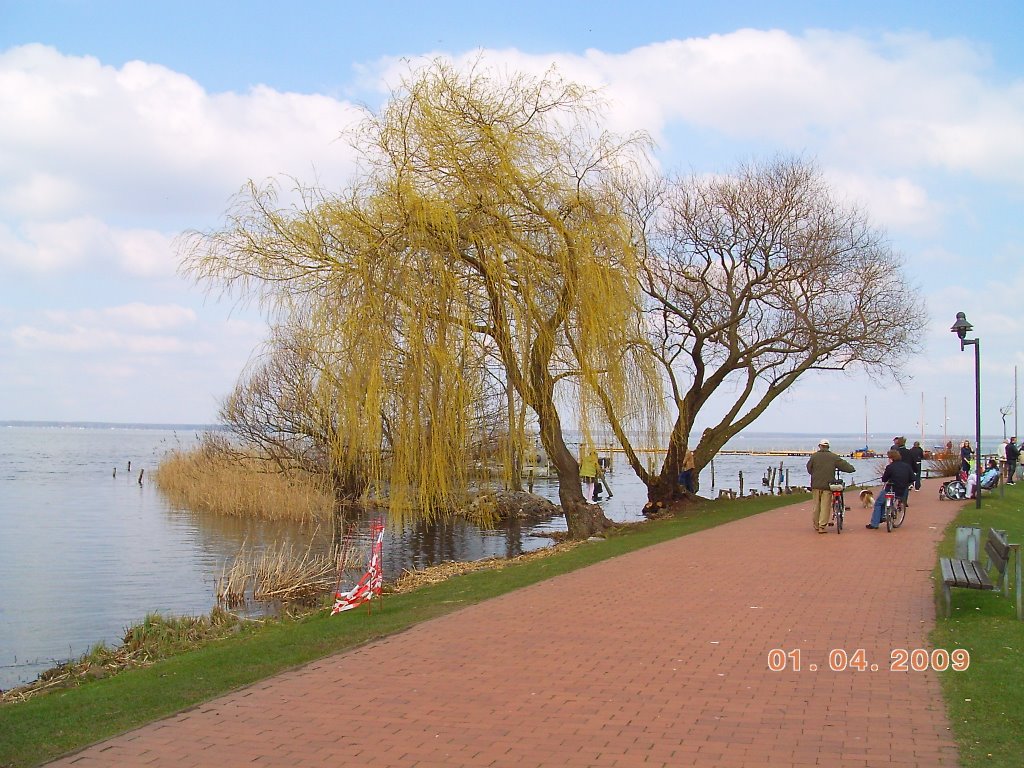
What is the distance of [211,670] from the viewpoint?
864 cm

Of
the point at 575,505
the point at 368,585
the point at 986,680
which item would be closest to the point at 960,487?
the point at 575,505

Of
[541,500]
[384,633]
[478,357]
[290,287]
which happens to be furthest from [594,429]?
[541,500]

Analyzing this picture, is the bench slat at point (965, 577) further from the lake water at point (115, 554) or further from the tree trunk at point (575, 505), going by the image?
the tree trunk at point (575, 505)

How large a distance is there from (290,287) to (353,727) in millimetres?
11188

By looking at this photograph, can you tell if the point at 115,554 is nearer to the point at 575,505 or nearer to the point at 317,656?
the point at 575,505

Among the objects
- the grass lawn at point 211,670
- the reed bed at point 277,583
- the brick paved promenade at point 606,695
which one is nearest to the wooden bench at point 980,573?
the brick paved promenade at point 606,695

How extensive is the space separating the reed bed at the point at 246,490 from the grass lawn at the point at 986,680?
24397 millimetres

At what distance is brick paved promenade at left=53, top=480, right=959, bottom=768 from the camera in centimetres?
579

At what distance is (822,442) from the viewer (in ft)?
58.3

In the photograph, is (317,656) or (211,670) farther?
(317,656)

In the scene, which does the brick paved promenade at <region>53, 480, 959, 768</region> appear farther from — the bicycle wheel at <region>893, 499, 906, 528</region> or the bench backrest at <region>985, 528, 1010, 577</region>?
the bicycle wheel at <region>893, 499, 906, 528</region>

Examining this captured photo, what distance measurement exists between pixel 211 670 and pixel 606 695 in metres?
3.81

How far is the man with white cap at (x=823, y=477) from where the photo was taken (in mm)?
17234

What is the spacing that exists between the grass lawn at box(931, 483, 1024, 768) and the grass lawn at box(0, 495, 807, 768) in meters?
5.31
